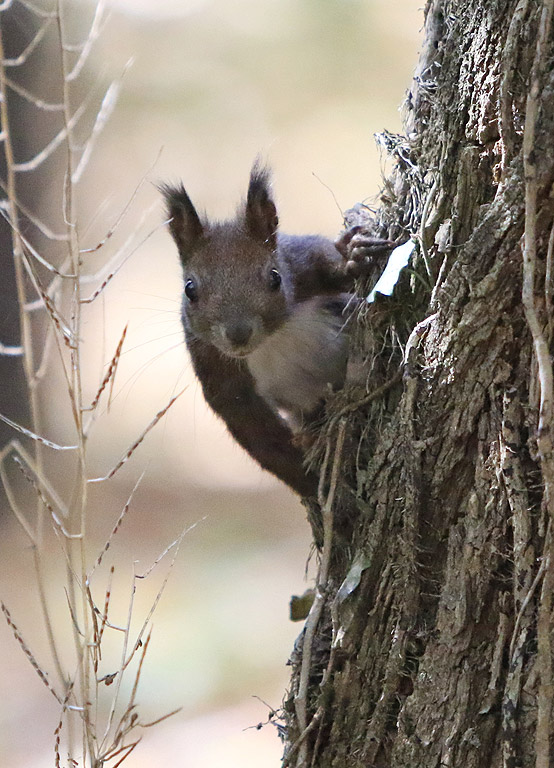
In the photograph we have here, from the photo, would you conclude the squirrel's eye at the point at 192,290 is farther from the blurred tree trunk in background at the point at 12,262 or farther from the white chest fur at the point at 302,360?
the blurred tree trunk in background at the point at 12,262

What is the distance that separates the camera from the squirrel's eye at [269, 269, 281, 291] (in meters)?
2.77

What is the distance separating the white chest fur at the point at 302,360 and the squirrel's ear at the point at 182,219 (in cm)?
46

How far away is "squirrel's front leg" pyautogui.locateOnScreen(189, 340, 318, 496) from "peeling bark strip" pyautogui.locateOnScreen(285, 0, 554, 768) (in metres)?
0.57

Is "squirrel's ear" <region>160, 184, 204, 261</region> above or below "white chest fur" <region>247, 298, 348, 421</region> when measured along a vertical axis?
above

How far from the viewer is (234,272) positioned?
280 cm

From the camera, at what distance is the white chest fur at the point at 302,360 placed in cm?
280

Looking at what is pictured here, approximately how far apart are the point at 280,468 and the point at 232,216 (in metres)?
1.00

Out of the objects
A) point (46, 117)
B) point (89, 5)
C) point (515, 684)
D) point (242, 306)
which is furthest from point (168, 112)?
point (515, 684)

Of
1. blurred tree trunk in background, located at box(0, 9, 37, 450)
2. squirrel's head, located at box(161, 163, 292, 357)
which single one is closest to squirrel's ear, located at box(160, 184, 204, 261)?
squirrel's head, located at box(161, 163, 292, 357)

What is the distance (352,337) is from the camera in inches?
96.0

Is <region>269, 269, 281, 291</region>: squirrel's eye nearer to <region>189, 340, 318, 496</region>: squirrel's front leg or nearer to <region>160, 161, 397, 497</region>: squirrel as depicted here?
<region>160, 161, 397, 497</region>: squirrel

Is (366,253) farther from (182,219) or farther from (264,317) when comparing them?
(182,219)

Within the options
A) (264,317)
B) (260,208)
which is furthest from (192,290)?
(260,208)

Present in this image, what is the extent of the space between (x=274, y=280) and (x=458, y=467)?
1.08 meters
